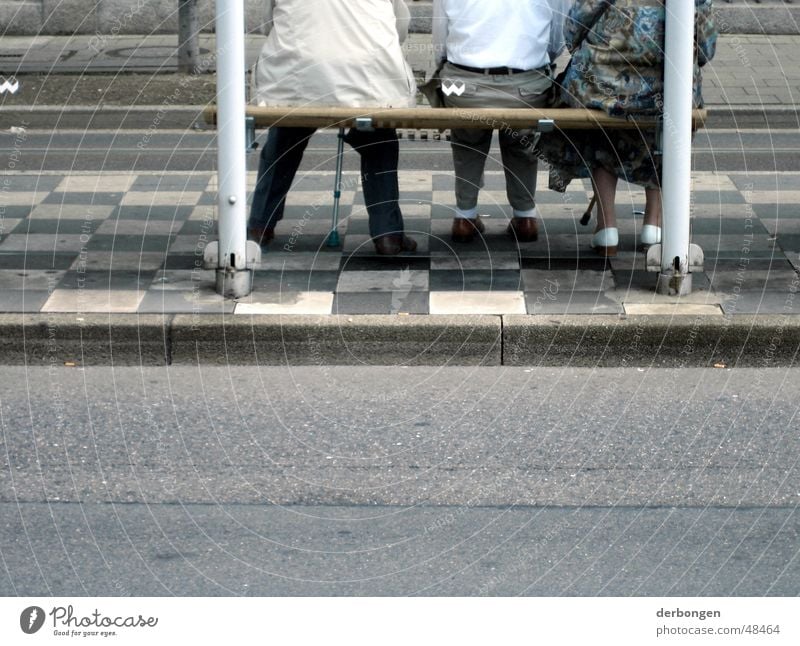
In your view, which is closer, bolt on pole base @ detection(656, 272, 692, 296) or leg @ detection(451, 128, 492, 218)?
bolt on pole base @ detection(656, 272, 692, 296)

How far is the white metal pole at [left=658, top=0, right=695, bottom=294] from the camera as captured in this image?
20.7ft

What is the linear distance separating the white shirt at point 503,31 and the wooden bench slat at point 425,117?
404 mm

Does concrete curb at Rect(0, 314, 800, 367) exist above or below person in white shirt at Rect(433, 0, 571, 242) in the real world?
below

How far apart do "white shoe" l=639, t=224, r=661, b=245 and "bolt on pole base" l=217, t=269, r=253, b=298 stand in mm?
2023

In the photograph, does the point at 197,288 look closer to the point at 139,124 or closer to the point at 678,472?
the point at 678,472

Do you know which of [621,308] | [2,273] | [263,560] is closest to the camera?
[263,560]

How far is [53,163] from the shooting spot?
956 cm

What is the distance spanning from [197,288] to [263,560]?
2573mm

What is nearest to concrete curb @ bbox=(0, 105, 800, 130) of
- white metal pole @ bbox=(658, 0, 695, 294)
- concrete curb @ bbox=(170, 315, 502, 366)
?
white metal pole @ bbox=(658, 0, 695, 294)

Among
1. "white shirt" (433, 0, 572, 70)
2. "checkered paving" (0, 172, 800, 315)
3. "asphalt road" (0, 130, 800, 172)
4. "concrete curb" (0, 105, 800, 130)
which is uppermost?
"white shirt" (433, 0, 572, 70)

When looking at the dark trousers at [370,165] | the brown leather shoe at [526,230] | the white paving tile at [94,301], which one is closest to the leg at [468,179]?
the brown leather shoe at [526,230]

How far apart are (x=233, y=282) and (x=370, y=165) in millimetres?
1104

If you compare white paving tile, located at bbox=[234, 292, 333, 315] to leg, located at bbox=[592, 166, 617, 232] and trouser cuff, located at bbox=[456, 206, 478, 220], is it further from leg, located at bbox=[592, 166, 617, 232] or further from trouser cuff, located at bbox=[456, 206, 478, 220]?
leg, located at bbox=[592, 166, 617, 232]

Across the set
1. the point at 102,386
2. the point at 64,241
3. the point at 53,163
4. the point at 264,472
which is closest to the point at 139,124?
the point at 53,163
